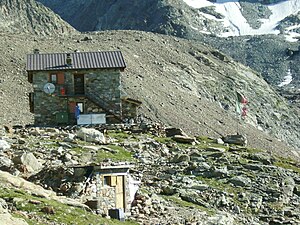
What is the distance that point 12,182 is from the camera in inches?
1085

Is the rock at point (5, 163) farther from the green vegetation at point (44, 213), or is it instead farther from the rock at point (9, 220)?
the rock at point (9, 220)

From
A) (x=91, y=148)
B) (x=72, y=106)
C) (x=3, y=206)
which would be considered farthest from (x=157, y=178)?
(x=72, y=106)

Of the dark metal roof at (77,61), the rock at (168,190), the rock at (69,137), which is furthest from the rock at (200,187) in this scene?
the dark metal roof at (77,61)

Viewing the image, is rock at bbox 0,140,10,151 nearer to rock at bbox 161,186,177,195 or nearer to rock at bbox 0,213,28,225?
rock at bbox 161,186,177,195

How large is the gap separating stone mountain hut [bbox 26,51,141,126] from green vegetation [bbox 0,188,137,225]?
31.0 m

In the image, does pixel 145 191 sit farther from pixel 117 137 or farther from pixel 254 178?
pixel 117 137

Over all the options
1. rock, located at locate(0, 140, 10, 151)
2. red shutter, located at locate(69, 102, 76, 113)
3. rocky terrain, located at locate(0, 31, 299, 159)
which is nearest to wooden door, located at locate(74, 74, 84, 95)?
red shutter, located at locate(69, 102, 76, 113)

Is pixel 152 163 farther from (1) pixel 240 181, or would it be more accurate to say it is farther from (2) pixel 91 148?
(1) pixel 240 181

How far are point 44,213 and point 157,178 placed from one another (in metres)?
15.9

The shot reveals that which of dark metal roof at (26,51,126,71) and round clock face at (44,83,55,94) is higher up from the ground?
dark metal roof at (26,51,126,71)

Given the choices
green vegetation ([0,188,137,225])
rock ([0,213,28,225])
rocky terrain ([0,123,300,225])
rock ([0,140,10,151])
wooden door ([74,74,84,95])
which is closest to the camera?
rock ([0,213,28,225])

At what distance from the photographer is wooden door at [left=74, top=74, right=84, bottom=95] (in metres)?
57.8

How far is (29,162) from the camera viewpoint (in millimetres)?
34000

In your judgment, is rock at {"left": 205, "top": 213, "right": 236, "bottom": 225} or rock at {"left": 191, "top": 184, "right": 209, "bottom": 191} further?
rock at {"left": 191, "top": 184, "right": 209, "bottom": 191}
